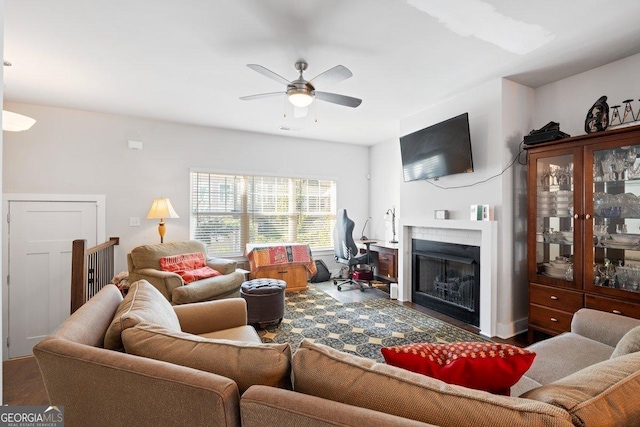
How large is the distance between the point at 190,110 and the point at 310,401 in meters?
4.04

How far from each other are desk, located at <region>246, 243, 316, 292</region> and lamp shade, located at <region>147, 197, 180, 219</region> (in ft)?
4.28

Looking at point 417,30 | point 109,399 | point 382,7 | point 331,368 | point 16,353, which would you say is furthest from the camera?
point 16,353

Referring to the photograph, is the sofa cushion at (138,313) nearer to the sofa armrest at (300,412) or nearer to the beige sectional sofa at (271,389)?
the beige sectional sofa at (271,389)

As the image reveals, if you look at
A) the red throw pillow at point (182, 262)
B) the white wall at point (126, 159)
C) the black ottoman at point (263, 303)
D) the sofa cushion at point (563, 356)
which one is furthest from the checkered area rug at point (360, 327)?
the white wall at point (126, 159)

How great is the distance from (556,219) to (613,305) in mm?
815

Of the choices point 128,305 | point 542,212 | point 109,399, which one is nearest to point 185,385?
point 109,399

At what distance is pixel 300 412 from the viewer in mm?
766

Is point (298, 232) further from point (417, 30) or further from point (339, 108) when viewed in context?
point (417, 30)

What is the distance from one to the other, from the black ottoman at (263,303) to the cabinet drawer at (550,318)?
255 cm

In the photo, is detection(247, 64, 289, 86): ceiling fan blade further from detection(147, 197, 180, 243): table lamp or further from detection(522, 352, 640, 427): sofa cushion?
detection(147, 197, 180, 243): table lamp

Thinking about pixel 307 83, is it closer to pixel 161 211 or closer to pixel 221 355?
pixel 221 355

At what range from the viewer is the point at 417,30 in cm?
222

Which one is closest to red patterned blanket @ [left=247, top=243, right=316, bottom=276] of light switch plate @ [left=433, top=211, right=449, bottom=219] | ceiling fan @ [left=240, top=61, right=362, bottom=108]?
light switch plate @ [left=433, top=211, right=449, bottom=219]

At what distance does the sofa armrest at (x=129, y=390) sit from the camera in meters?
0.87
